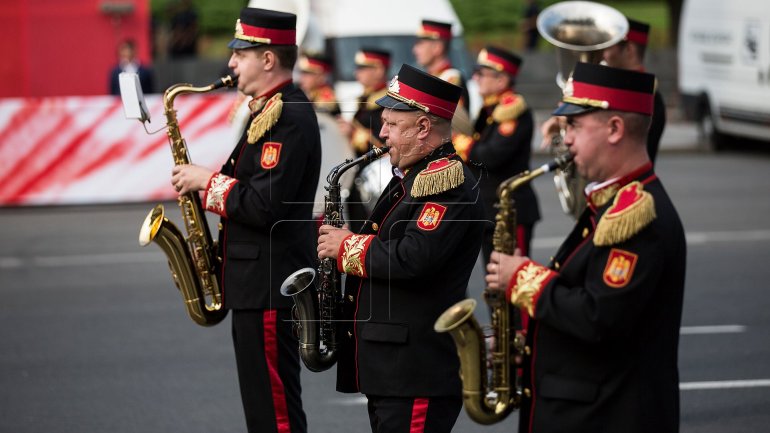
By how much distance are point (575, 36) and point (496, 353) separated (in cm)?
464

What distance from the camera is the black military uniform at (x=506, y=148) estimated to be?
26.7ft

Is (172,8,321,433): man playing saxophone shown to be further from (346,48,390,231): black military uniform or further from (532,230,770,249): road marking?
(532,230,770,249): road marking

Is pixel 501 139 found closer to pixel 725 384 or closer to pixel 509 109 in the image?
pixel 509 109

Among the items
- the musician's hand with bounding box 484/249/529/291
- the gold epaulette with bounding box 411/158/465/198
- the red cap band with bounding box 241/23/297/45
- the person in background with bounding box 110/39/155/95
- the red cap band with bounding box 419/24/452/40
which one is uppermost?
the red cap band with bounding box 241/23/297/45

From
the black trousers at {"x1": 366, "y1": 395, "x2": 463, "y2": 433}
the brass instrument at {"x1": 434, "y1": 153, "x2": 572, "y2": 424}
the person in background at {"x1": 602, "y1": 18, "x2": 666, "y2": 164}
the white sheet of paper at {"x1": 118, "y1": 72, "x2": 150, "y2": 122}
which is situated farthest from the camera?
the person in background at {"x1": 602, "y1": 18, "x2": 666, "y2": 164}

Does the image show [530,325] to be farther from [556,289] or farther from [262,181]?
[262,181]

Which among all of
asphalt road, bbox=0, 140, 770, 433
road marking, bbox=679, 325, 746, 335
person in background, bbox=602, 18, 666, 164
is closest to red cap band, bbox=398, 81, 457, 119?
asphalt road, bbox=0, 140, 770, 433

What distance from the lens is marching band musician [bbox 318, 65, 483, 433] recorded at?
14.5 feet

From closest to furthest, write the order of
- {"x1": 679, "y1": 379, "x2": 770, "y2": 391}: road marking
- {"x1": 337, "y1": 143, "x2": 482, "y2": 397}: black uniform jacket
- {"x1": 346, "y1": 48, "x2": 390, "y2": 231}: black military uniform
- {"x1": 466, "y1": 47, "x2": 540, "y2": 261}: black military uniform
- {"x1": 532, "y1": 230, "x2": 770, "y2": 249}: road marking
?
{"x1": 337, "y1": 143, "x2": 482, "y2": 397}: black uniform jacket, {"x1": 679, "y1": 379, "x2": 770, "y2": 391}: road marking, {"x1": 466, "y1": 47, "x2": 540, "y2": 261}: black military uniform, {"x1": 346, "y1": 48, "x2": 390, "y2": 231}: black military uniform, {"x1": 532, "y1": 230, "x2": 770, "y2": 249}: road marking

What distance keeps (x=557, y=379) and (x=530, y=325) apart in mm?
222

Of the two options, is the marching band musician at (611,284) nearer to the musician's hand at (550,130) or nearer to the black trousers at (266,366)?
the black trousers at (266,366)

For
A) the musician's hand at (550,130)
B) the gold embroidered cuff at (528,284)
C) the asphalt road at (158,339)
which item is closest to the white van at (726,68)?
the asphalt road at (158,339)

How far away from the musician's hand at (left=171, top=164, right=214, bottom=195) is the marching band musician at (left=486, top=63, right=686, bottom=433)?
1884 millimetres

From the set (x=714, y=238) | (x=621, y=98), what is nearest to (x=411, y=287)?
(x=621, y=98)
